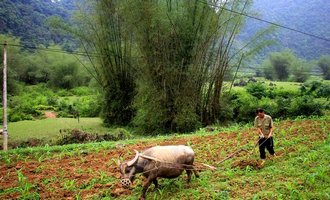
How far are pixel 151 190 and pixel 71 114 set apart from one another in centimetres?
1781

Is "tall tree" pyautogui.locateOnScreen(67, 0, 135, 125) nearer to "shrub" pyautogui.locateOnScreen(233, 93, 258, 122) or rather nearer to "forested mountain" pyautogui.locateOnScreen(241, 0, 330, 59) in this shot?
"shrub" pyautogui.locateOnScreen(233, 93, 258, 122)

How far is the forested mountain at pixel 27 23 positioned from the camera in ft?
127

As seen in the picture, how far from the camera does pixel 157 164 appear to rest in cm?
547

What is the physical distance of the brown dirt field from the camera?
6.18 metres

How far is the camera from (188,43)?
44.1 ft

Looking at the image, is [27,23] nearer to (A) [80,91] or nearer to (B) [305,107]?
(A) [80,91]

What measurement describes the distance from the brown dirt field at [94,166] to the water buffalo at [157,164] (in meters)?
0.74

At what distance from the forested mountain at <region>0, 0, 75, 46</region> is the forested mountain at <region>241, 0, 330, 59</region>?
24.2 meters

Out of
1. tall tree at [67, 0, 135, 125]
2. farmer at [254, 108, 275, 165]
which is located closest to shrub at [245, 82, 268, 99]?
tall tree at [67, 0, 135, 125]

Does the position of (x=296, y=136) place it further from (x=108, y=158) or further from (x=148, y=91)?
(x=148, y=91)

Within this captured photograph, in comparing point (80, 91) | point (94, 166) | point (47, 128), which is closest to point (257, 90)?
point (47, 128)

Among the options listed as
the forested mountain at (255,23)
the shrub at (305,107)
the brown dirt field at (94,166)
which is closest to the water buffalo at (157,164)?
the brown dirt field at (94,166)

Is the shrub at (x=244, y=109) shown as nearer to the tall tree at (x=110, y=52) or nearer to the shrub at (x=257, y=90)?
the shrub at (x=257, y=90)

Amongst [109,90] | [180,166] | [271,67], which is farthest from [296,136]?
[271,67]
